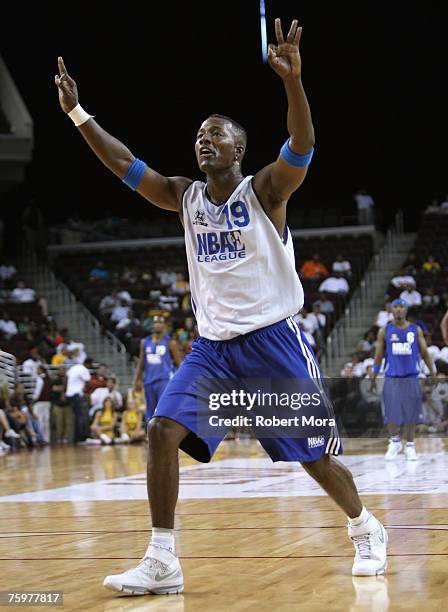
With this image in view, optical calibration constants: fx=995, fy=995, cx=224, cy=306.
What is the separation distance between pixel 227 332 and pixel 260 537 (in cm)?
156

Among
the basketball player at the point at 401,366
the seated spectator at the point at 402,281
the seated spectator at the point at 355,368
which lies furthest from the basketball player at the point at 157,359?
the seated spectator at the point at 402,281

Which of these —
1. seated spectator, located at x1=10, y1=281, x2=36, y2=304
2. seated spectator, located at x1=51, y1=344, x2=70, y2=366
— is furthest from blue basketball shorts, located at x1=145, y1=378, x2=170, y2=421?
seated spectator, located at x1=10, y1=281, x2=36, y2=304

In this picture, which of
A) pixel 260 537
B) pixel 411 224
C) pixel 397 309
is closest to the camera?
pixel 260 537

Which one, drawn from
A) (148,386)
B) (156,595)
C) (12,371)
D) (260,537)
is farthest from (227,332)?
(12,371)

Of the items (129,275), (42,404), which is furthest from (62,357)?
(129,275)

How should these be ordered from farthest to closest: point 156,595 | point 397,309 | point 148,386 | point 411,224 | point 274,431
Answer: point 411,224
point 148,386
point 397,309
point 274,431
point 156,595

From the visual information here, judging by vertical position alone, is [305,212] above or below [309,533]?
above

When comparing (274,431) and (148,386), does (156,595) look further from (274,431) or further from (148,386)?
(148,386)

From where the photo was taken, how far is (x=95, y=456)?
14.0m

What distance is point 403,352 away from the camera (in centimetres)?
1182

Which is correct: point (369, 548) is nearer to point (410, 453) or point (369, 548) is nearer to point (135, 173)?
point (135, 173)

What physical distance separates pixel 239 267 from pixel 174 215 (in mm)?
24668

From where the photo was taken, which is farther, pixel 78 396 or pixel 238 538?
pixel 78 396

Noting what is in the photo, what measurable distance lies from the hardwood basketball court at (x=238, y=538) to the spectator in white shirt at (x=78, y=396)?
25.7 ft
